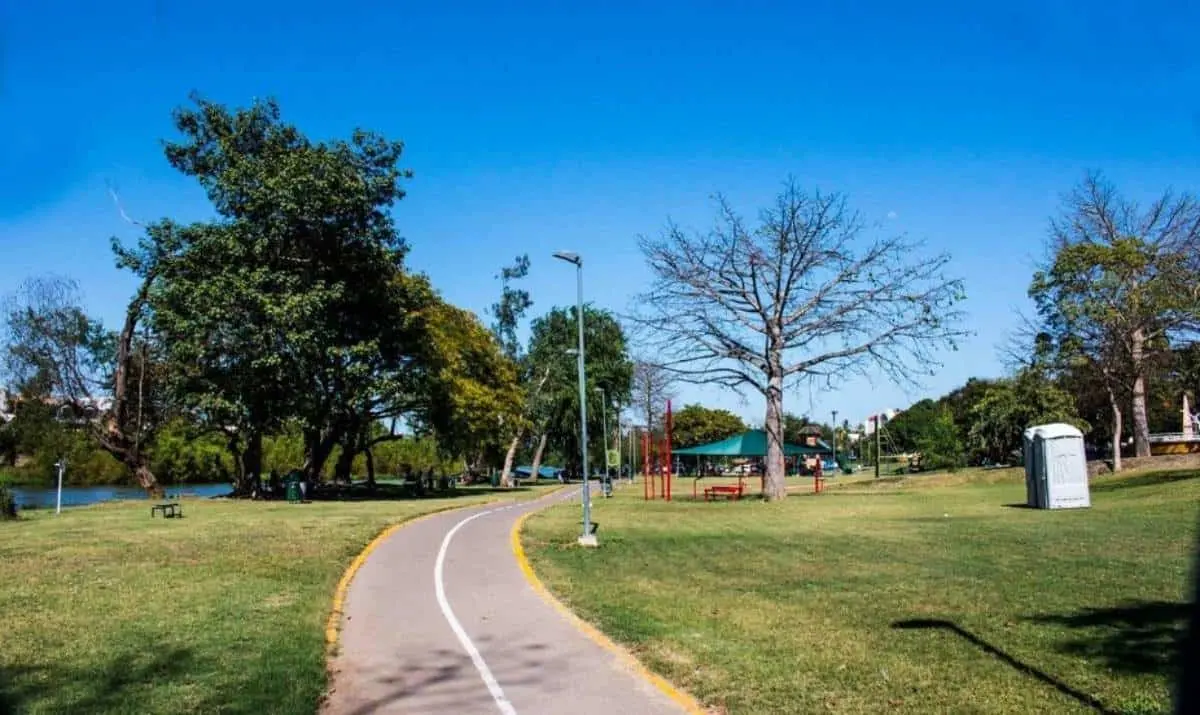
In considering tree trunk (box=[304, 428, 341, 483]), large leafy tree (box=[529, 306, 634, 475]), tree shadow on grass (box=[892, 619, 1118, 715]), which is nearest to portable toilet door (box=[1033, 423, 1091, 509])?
tree shadow on grass (box=[892, 619, 1118, 715])

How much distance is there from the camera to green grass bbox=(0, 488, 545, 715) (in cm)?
744

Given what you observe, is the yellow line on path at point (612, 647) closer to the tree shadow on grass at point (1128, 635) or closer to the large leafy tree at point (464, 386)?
the tree shadow on grass at point (1128, 635)

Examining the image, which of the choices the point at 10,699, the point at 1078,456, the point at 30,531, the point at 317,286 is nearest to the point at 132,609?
the point at 10,699

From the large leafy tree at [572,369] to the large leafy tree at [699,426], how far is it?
21286 mm

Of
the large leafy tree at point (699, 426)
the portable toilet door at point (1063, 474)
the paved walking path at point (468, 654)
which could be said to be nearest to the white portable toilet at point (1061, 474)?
the portable toilet door at point (1063, 474)

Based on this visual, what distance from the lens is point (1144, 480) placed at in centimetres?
3456

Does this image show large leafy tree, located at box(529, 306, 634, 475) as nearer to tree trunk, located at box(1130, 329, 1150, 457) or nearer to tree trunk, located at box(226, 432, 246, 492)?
tree trunk, located at box(226, 432, 246, 492)

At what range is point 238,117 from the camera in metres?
40.5

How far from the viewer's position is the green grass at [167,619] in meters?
7.44

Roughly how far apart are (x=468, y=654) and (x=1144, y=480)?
33052mm

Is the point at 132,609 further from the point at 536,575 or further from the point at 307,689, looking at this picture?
the point at 536,575

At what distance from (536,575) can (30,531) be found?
47.1 ft

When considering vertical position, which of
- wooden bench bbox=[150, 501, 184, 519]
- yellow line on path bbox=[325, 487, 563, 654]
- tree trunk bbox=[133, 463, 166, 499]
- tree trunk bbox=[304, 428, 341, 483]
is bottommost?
yellow line on path bbox=[325, 487, 563, 654]

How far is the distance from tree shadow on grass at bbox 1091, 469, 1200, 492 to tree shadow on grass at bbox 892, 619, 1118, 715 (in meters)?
26.4
